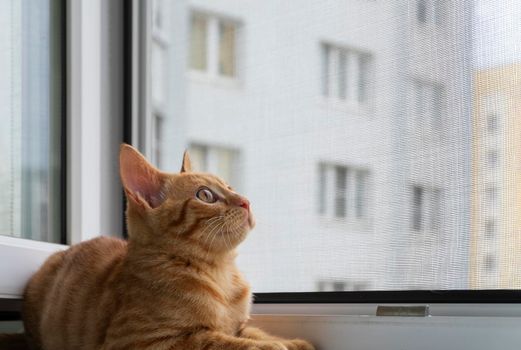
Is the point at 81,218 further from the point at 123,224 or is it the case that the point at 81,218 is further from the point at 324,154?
the point at 324,154

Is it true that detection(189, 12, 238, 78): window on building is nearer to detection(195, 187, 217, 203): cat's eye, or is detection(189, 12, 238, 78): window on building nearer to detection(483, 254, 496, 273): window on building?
detection(195, 187, 217, 203): cat's eye

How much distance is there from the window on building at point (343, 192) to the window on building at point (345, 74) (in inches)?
5.8

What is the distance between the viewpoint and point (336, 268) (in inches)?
57.9

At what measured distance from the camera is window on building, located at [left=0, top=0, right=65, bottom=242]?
1.63 m

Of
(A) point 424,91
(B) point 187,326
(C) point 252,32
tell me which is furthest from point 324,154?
(B) point 187,326

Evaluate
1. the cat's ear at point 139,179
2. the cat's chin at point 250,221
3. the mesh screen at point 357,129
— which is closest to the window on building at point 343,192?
the mesh screen at point 357,129

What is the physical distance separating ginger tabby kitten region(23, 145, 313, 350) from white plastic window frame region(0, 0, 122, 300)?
27 centimetres

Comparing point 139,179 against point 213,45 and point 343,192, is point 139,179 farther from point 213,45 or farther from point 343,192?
point 213,45

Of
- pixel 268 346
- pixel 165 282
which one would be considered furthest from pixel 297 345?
pixel 165 282

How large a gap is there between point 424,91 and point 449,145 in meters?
0.12

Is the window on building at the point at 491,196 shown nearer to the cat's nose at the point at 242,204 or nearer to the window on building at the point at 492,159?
the window on building at the point at 492,159

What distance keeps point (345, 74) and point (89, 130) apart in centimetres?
68

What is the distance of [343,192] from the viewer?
4.80 feet

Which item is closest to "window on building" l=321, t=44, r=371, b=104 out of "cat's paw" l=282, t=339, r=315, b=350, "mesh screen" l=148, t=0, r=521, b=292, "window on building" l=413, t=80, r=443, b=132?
"mesh screen" l=148, t=0, r=521, b=292
